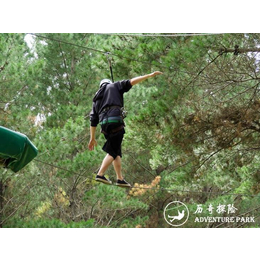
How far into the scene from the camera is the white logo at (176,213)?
7.21 m

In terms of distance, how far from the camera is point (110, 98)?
19.1 feet

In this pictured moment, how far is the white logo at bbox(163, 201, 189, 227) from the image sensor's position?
7.21 meters

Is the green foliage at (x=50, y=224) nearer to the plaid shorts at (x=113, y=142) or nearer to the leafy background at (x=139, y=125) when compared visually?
the leafy background at (x=139, y=125)

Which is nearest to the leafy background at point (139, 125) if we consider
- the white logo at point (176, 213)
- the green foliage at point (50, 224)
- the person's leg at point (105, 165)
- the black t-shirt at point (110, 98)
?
the green foliage at point (50, 224)

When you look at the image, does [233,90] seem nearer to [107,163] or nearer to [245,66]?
[245,66]

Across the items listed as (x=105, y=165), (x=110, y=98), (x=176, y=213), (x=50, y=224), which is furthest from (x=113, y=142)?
(x=50, y=224)

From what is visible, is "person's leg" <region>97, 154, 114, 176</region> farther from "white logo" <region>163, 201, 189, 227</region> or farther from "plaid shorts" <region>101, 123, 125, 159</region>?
"white logo" <region>163, 201, 189, 227</region>

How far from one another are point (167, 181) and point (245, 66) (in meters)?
1.86

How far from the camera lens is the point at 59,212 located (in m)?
8.08

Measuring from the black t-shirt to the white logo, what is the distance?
1.95 meters

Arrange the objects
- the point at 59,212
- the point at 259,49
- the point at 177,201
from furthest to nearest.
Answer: the point at 59,212
the point at 177,201
the point at 259,49

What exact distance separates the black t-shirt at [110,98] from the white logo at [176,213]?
1954 millimetres

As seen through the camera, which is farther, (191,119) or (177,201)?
(177,201)

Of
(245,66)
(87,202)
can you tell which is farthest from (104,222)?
(245,66)
